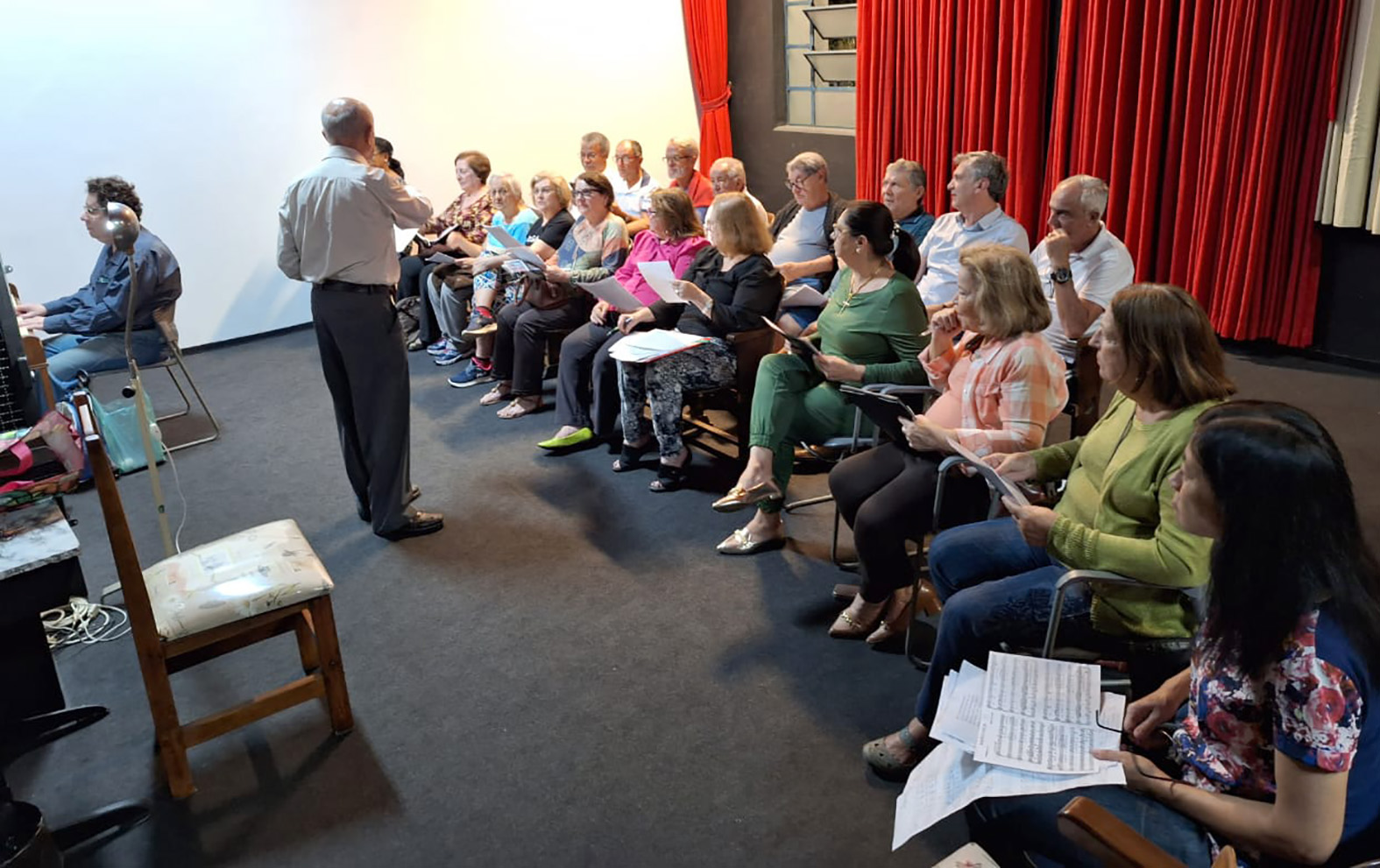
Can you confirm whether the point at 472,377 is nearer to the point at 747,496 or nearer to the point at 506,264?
the point at 506,264

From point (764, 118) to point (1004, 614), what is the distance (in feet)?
20.2

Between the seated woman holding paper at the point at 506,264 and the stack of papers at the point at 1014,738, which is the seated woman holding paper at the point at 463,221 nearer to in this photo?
the seated woman holding paper at the point at 506,264

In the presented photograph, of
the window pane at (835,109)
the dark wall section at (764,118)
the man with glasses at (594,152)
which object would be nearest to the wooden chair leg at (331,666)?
the man with glasses at (594,152)

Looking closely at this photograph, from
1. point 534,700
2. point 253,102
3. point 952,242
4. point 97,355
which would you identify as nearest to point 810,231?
point 952,242

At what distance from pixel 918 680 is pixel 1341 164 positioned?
3.40 meters

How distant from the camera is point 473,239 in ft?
18.8

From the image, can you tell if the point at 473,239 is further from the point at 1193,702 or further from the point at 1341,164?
the point at 1193,702

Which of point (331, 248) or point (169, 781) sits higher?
point (331, 248)

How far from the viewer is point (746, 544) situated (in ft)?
10.8

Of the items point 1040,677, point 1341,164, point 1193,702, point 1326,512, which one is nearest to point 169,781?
point 1040,677

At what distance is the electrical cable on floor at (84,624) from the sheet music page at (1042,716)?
2.52 m

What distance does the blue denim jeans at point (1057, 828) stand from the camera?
1.37 metres

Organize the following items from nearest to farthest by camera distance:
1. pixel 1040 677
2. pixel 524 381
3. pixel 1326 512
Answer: pixel 1326 512
pixel 1040 677
pixel 524 381

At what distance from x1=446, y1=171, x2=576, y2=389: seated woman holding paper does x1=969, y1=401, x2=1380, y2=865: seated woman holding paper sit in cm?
360
